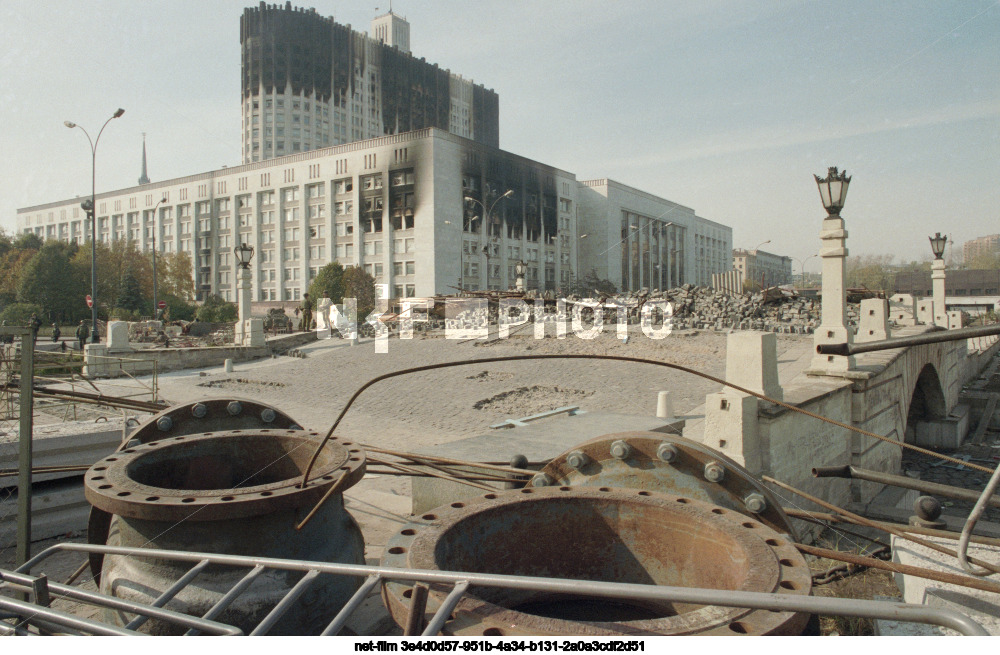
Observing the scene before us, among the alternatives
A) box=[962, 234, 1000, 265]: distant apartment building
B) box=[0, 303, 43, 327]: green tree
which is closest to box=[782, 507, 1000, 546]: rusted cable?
box=[0, 303, 43, 327]: green tree

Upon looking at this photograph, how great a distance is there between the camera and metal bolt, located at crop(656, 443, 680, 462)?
3357 millimetres

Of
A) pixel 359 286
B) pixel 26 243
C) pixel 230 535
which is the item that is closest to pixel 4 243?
pixel 26 243

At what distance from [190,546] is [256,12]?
98037 mm

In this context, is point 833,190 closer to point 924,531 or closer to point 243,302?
point 924,531

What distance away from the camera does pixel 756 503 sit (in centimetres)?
305

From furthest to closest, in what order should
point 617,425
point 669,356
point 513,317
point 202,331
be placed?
1. point 202,331
2. point 513,317
3. point 669,356
4. point 617,425

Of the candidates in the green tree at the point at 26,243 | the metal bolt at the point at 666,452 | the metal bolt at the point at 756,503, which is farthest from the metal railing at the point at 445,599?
the green tree at the point at 26,243

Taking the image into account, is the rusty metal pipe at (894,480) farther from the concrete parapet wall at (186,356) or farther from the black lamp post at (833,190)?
the concrete parapet wall at (186,356)

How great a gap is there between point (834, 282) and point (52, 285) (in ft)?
172

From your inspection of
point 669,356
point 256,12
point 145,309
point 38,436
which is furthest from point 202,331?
point 256,12

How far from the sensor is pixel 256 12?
84.6 meters

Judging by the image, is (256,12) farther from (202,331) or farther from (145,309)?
(202,331)

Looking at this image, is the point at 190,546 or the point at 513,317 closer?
the point at 190,546

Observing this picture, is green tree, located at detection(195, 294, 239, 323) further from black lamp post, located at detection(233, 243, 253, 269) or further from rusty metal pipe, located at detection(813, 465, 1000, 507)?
rusty metal pipe, located at detection(813, 465, 1000, 507)
